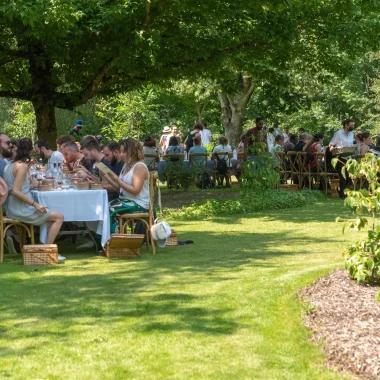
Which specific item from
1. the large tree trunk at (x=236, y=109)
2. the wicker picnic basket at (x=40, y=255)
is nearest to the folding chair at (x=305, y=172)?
the large tree trunk at (x=236, y=109)

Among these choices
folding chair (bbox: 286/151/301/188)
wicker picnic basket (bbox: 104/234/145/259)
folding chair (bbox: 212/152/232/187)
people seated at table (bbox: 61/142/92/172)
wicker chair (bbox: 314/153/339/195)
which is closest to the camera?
wicker picnic basket (bbox: 104/234/145/259)

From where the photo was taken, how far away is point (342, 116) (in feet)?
167

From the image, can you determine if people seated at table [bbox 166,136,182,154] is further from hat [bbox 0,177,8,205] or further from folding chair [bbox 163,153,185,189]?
hat [bbox 0,177,8,205]

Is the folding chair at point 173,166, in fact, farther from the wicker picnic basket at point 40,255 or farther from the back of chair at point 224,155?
the wicker picnic basket at point 40,255

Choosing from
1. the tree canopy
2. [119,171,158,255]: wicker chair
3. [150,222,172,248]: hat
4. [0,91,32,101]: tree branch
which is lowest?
[150,222,172,248]: hat

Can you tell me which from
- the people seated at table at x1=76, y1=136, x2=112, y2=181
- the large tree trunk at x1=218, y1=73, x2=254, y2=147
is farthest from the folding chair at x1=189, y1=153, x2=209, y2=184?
the people seated at table at x1=76, y1=136, x2=112, y2=181

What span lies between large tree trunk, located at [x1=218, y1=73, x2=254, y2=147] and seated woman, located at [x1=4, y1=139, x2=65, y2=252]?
22.0 meters

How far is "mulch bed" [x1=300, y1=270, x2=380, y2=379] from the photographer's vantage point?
5887mm

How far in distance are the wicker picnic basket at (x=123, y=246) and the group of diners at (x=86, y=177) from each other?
24.0 inches

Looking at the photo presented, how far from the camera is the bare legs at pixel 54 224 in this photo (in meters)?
11.7

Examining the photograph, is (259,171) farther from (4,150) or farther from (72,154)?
(4,150)

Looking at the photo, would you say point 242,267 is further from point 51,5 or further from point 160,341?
point 51,5

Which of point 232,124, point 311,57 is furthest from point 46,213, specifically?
point 232,124

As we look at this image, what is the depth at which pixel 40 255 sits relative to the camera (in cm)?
1109
